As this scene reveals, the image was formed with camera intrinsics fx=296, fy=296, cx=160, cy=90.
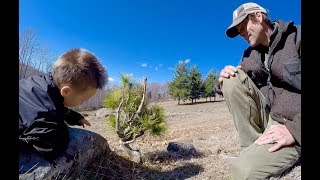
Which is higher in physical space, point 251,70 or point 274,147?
point 251,70

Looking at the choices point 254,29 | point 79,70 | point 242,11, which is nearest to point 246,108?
point 254,29

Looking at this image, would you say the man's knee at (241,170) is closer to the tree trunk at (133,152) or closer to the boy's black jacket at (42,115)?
the boy's black jacket at (42,115)

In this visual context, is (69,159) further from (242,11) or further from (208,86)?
(208,86)

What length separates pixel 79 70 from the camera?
8.77ft

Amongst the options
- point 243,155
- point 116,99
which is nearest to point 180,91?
point 116,99

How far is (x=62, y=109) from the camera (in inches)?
108

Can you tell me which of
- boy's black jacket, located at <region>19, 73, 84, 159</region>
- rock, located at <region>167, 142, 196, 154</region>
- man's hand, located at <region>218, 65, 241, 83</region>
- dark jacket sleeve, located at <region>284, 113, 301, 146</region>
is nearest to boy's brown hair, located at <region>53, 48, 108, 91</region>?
boy's black jacket, located at <region>19, 73, 84, 159</region>

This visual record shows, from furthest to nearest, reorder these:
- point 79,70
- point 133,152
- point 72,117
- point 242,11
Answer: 1. point 133,152
2. point 72,117
3. point 242,11
4. point 79,70

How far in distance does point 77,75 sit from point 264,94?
1707 mm

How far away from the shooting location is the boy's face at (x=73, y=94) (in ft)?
8.74

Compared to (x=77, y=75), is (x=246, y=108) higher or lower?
lower
